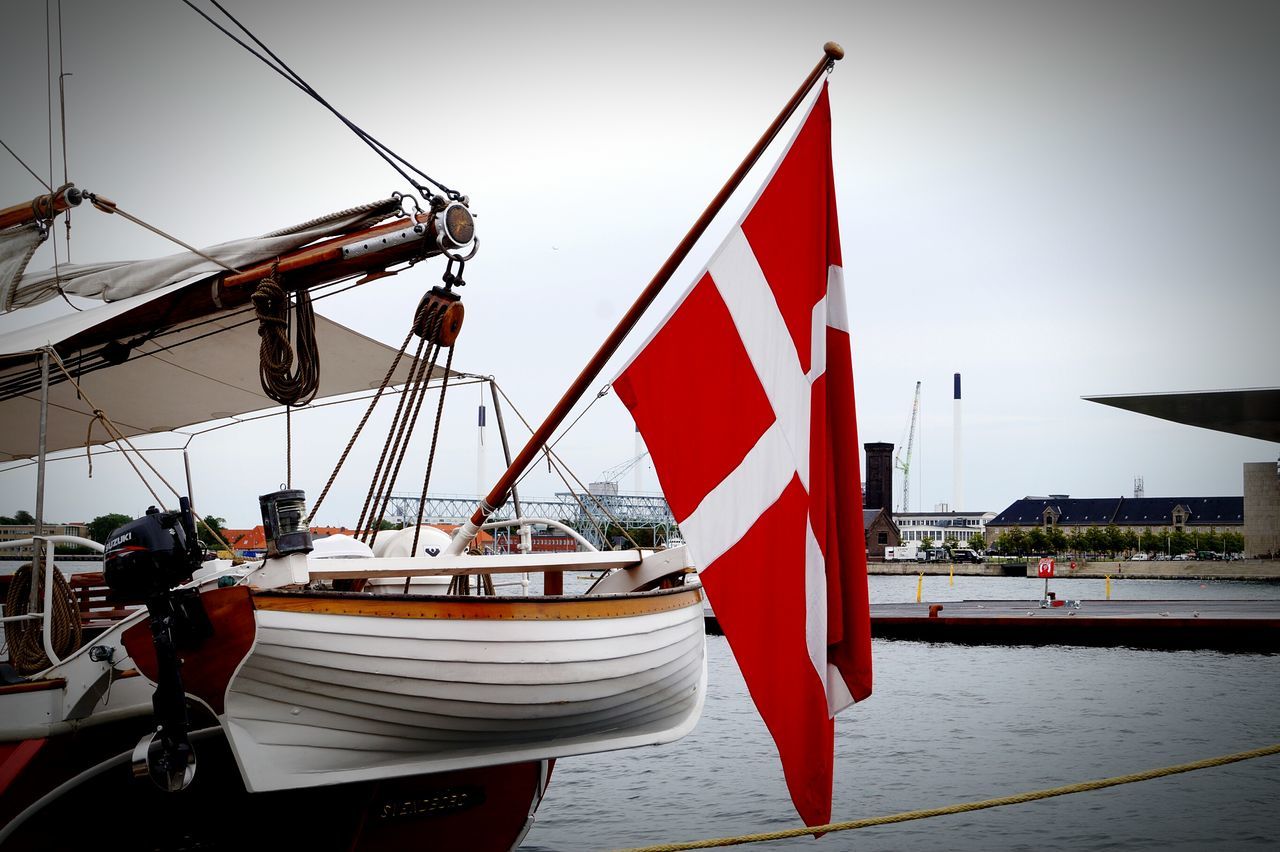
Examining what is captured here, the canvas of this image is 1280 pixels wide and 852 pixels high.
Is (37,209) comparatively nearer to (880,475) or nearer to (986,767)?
(986,767)

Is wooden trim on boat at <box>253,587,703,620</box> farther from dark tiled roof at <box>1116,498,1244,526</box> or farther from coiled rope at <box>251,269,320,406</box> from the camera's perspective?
→ dark tiled roof at <box>1116,498,1244,526</box>

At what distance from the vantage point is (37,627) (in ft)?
30.5

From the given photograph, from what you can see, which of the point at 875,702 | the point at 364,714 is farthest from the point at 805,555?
the point at 875,702

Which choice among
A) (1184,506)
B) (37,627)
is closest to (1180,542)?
(1184,506)

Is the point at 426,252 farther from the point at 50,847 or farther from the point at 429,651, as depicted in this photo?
the point at 50,847

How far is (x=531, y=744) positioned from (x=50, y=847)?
396cm

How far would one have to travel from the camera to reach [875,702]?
31.0 m

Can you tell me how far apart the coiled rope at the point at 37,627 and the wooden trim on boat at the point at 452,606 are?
339 cm

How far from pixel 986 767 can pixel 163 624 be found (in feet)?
63.2

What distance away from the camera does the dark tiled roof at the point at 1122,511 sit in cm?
16750

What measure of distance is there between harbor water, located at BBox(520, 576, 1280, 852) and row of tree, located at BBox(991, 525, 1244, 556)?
4685 inches

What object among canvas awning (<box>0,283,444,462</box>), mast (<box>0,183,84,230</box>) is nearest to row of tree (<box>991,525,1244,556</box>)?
canvas awning (<box>0,283,444,462</box>)

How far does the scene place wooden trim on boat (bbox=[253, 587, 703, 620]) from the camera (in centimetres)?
705

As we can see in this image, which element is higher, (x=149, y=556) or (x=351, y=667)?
(x=149, y=556)
